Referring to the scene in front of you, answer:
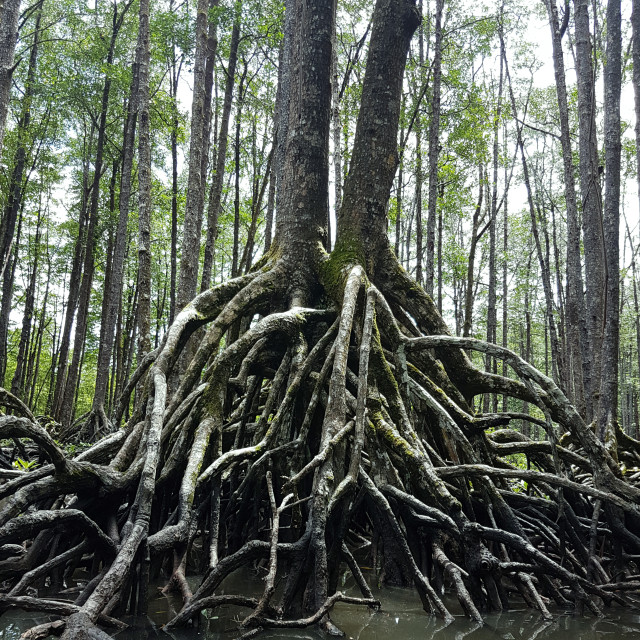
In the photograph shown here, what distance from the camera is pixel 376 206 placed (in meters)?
4.86

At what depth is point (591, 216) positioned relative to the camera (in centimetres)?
698

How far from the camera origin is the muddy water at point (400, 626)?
239cm

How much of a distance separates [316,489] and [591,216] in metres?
6.00

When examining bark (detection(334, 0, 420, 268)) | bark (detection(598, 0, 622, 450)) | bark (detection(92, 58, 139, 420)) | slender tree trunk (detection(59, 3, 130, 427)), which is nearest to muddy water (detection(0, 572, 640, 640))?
bark (detection(598, 0, 622, 450))

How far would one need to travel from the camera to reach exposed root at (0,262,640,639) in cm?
253

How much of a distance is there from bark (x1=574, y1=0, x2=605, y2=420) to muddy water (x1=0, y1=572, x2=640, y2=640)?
12.7 ft

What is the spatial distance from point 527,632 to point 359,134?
4120 mm

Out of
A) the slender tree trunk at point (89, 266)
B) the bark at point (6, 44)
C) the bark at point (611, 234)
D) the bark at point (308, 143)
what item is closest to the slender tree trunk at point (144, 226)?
the bark at point (6, 44)

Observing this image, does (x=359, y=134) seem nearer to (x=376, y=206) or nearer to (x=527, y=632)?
(x=376, y=206)

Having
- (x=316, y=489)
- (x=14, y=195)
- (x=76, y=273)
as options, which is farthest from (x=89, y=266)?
(x=316, y=489)

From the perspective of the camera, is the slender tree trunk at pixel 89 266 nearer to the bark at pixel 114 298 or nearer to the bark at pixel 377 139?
the bark at pixel 114 298

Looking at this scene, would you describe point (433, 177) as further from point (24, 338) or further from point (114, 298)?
point (24, 338)

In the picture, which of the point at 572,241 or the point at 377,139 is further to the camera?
the point at 572,241

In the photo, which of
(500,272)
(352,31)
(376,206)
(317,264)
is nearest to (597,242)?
(376,206)
